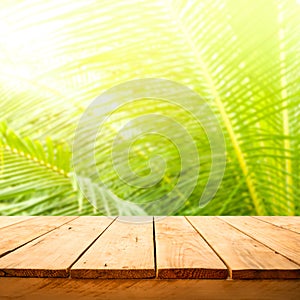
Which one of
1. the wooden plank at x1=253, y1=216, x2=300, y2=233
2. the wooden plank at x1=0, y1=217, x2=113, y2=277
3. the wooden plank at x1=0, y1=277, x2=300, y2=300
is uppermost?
the wooden plank at x1=253, y1=216, x2=300, y2=233

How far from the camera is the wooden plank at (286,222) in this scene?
3.29 ft

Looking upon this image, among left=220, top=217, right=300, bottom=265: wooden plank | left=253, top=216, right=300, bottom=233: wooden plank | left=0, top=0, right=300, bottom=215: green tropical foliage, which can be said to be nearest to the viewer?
left=220, top=217, right=300, bottom=265: wooden plank

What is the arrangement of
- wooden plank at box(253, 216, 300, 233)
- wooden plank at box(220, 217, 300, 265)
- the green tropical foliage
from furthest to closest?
the green tropical foliage → wooden plank at box(253, 216, 300, 233) → wooden plank at box(220, 217, 300, 265)

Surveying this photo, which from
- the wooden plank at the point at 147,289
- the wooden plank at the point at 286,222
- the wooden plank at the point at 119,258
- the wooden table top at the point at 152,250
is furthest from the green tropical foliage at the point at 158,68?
the wooden plank at the point at 147,289

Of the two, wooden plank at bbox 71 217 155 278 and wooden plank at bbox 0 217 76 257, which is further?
wooden plank at bbox 0 217 76 257

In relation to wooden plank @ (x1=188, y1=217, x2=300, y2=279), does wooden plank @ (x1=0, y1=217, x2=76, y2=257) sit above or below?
below

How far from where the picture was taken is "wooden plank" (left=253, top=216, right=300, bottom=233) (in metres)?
1.00

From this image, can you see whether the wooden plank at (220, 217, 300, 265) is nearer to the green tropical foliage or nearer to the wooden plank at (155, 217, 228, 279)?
the wooden plank at (155, 217, 228, 279)

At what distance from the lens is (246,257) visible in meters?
0.62

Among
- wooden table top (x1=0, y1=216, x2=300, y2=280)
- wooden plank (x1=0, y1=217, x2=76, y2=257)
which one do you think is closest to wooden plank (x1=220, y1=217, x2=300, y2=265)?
wooden table top (x1=0, y1=216, x2=300, y2=280)

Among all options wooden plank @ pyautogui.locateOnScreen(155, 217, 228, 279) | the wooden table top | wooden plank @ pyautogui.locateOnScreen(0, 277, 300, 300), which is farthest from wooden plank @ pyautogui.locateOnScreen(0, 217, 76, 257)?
wooden plank @ pyautogui.locateOnScreen(155, 217, 228, 279)

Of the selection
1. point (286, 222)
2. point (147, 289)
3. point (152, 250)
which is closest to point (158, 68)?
point (286, 222)

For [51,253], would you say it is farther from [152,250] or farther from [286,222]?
[286,222]

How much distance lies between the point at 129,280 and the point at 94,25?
82cm
